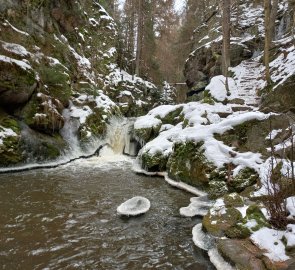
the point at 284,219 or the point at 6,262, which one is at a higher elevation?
the point at 284,219

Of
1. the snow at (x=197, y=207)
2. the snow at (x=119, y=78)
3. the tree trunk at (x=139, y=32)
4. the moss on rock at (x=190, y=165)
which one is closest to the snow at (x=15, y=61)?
the moss on rock at (x=190, y=165)

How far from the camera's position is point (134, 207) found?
21.0ft

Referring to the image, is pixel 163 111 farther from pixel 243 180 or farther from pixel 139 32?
pixel 139 32

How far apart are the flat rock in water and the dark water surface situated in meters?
0.13

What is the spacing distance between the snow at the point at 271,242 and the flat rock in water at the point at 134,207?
2.57m

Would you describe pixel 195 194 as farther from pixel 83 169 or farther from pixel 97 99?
pixel 97 99

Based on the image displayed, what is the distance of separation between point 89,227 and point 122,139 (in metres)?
8.67

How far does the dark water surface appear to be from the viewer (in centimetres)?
433

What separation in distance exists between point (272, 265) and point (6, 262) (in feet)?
11.5

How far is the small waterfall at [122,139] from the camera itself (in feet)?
43.6

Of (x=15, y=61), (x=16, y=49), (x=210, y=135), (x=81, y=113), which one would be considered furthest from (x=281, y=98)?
(x=16, y=49)

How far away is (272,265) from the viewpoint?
3531 millimetres

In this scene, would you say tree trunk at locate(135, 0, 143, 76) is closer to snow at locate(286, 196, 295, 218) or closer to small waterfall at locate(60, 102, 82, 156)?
small waterfall at locate(60, 102, 82, 156)

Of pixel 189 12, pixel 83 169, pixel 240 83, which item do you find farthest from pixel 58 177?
pixel 189 12
